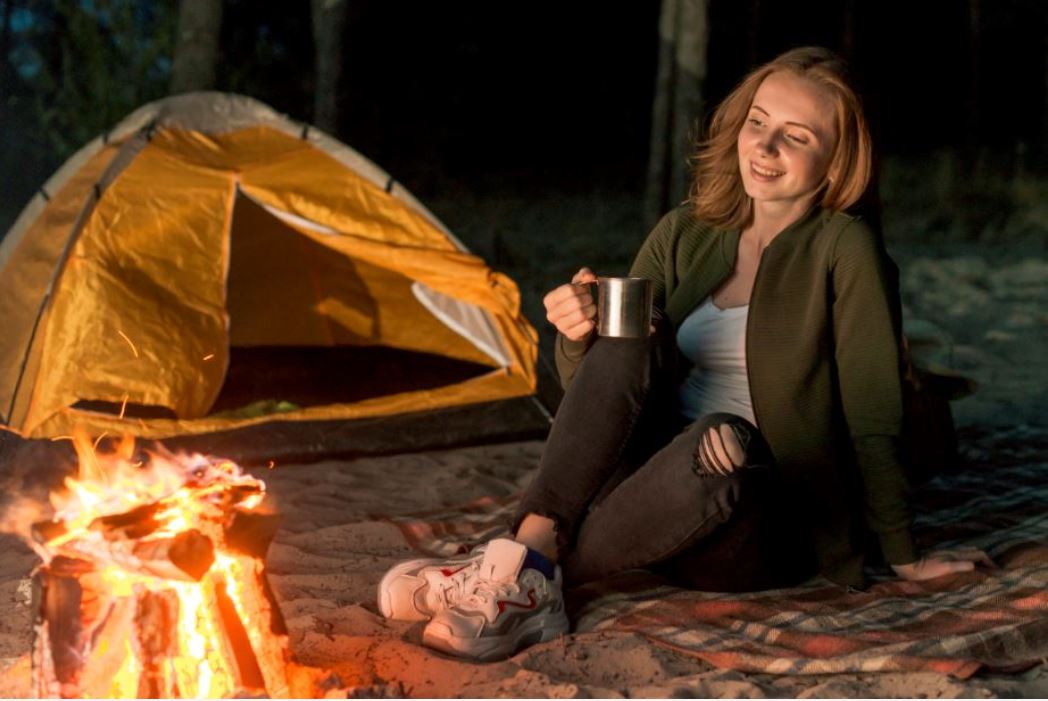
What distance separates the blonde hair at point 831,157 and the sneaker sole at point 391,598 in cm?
88

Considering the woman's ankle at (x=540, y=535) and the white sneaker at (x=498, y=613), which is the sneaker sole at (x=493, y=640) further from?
the woman's ankle at (x=540, y=535)

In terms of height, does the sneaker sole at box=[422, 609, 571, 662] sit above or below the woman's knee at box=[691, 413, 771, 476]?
below

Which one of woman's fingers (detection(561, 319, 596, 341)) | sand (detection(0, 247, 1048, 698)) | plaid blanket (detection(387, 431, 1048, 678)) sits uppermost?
woman's fingers (detection(561, 319, 596, 341))

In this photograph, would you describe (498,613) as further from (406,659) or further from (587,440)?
(587,440)

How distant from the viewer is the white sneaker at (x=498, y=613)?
6.76 ft

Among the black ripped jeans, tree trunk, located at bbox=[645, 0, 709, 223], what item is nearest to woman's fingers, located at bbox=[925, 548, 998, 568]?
the black ripped jeans

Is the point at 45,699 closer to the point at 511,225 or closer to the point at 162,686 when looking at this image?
the point at 162,686

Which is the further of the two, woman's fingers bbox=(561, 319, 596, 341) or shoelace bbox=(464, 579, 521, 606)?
woman's fingers bbox=(561, 319, 596, 341)

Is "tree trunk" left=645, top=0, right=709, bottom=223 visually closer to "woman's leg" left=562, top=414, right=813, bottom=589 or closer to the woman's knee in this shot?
"woman's leg" left=562, top=414, right=813, bottom=589

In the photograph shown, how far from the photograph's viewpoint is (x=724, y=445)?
6.77 feet

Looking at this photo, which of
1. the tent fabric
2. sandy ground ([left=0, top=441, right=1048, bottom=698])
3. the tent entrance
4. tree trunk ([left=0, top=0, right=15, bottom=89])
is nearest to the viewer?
sandy ground ([left=0, top=441, right=1048, bottom=698])

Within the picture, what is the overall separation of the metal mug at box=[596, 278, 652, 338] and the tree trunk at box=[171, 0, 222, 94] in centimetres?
388

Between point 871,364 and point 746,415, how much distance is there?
27 cm

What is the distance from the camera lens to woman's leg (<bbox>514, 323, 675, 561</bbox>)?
2.21 metres
